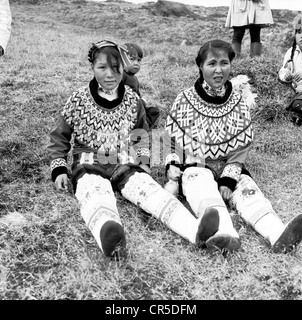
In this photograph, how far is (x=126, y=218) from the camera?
308 centimetres

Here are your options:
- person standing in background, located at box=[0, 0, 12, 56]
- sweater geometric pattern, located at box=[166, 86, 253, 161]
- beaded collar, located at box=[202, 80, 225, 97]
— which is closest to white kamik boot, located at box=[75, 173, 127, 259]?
sweater geometric pattern, located at box=[166, 86, 253, 161]

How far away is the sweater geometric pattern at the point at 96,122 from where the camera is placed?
11.0ft

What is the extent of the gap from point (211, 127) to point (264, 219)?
0.94 meters

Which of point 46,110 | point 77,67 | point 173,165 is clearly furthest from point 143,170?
point 77,67

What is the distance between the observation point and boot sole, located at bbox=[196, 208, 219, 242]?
2.42 metres

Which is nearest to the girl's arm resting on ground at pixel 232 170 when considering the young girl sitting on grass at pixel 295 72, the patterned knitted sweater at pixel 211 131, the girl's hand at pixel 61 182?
the patterned knitted sweater at pixel 211 131

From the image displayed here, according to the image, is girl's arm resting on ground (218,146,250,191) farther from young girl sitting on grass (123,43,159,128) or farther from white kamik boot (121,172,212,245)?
young girl sitting on grass (123,43,159,128)

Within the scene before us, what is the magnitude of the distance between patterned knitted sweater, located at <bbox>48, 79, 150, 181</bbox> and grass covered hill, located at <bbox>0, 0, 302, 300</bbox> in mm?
359

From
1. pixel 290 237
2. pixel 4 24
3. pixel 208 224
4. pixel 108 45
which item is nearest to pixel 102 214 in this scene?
pixel 208 224

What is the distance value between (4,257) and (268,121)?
3805 mm

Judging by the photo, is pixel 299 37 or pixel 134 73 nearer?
pixel 134 73

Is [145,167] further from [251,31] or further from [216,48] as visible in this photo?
[251,31]
